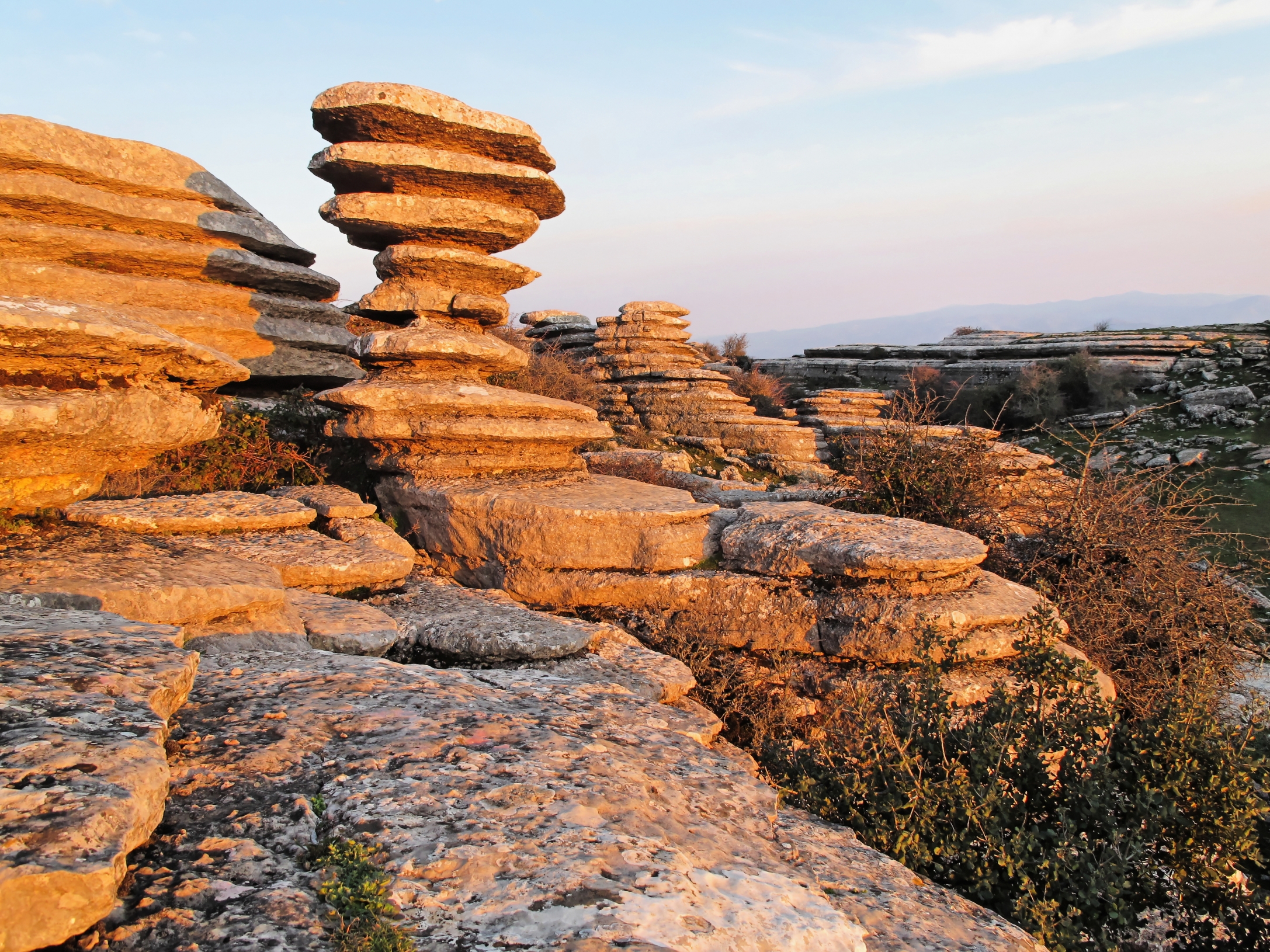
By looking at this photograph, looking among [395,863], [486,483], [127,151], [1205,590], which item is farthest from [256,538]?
[1205,590]

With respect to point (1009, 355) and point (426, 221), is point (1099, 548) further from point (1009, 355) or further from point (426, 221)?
point (1009, 355)

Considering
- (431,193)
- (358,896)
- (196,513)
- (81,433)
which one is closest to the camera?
(358,896)

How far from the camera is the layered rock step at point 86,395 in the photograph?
4219 mm

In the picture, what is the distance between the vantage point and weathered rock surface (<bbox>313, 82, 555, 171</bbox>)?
6.81 metres

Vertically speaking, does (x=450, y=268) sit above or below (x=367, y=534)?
above

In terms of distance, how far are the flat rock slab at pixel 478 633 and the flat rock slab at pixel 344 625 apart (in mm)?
161

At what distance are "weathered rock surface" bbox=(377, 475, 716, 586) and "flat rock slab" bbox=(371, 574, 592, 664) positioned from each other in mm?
733

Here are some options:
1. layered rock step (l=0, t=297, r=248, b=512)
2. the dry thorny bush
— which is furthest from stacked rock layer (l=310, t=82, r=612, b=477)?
the dry thorny bush

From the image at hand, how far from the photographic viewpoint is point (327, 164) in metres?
7.11

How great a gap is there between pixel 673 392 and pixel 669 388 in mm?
115

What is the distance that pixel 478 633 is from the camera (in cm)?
478

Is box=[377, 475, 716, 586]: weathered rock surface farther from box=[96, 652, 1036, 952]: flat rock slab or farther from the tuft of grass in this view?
box=[96, 652, 1036, 952]: flat rock slab

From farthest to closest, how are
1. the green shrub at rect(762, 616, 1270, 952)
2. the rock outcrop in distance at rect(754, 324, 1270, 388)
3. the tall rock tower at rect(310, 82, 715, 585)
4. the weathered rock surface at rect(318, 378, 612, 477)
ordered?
the rock outcrop in distance at rect(754, 324, 1270, 388), the weathered rock surface at rect(318, 378, 612, 477), the tall rock tower at rect(310, 82, 715, 585), the green shrub at rect(762, 616, 1270, 952)

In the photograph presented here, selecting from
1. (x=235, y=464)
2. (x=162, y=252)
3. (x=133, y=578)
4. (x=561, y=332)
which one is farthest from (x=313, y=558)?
(x=561, y=332)
